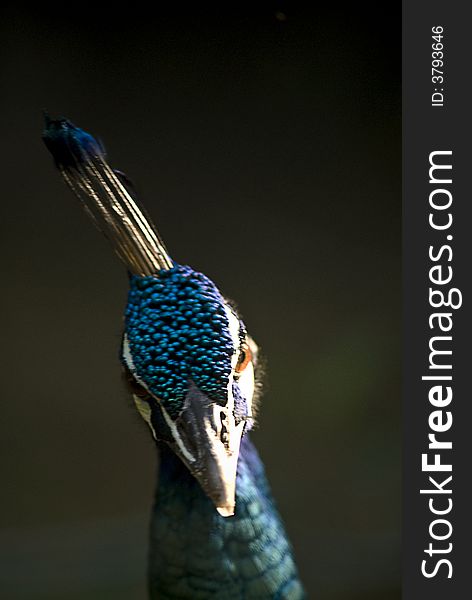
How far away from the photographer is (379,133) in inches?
39.7

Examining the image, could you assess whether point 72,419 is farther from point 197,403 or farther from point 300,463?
A: point 197,403

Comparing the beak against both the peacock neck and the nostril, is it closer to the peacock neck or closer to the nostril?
the nostril

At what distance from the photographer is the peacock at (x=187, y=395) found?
26.3 inches

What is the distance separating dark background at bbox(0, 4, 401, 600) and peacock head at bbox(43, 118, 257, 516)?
59 mm

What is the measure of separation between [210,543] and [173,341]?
11.9 inches

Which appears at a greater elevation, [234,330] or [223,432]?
[234,330]

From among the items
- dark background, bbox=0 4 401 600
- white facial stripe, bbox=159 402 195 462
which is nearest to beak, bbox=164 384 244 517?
white facial stripe, bbox=159 402 195 462

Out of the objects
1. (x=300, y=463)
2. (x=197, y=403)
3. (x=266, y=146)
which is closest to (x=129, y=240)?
(x=197, y=403)

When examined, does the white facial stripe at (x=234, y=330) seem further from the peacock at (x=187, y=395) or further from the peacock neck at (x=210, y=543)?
the peacock neck at (x=210, y=543)

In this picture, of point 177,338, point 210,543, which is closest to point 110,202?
point 177,338

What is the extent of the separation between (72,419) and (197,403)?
2.52 ft

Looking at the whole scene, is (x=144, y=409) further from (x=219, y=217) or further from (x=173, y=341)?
(x=219, y=217)

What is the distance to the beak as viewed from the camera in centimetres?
66

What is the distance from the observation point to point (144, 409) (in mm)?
725
